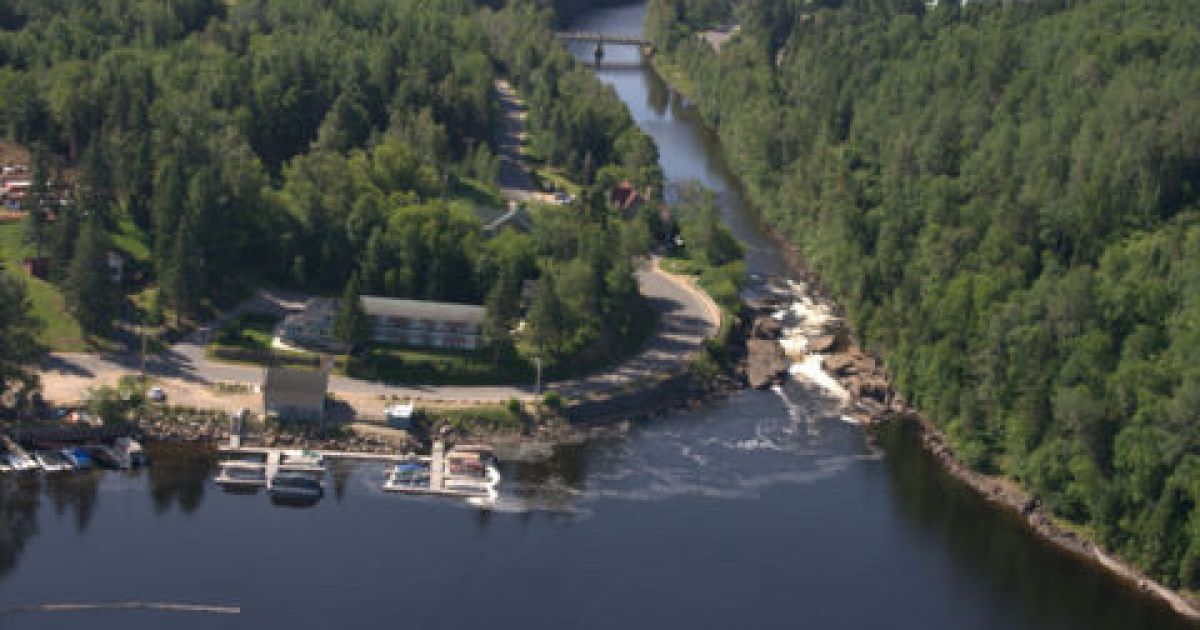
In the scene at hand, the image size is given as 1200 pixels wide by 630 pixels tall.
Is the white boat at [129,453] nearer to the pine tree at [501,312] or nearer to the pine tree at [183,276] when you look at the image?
the pine tree at [183,276]

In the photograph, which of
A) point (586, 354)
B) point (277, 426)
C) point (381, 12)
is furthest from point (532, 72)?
point (277, 426)

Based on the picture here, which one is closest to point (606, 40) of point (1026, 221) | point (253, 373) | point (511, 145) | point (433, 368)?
point (511, 145)

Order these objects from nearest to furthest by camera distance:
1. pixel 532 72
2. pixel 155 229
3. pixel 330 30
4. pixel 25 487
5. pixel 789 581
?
1. pixel 789 581
2. pixel 25 487
3. pixel 155 229
4. pixel 330 30
5. pixel 532 72

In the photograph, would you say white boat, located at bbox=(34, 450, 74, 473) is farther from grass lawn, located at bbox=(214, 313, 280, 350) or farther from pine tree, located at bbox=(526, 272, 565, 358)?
pine tree, located at bbox=(526, 272, 565, 358)

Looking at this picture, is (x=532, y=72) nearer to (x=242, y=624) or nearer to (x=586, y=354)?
(x=586, y=354)

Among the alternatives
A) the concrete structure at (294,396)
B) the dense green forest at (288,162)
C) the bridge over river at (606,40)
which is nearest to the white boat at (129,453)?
the concrete structure at (294,396)

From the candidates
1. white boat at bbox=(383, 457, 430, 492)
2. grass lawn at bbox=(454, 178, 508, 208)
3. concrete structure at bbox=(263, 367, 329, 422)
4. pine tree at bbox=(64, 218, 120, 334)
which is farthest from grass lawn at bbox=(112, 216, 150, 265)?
white boat at bbox=(383, 457, 430, 492)
